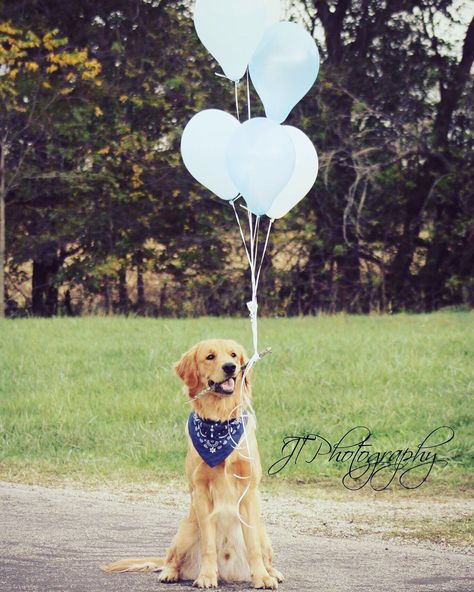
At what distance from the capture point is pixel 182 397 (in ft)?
37.9

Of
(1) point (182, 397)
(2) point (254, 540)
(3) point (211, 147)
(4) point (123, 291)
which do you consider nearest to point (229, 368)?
(2) point (254, 540)

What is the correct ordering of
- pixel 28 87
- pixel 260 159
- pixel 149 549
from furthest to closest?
1. pixel 28 87
2. pixel 149 549
3. pixel 260 159

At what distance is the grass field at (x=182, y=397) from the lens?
985 cm

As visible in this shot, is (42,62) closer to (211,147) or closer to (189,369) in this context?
(211,147)

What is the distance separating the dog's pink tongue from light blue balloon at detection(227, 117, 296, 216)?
1.56 meters

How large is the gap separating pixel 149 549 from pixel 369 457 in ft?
12.4

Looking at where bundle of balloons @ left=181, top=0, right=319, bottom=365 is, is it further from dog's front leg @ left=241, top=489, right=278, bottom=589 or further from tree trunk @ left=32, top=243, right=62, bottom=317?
tree trunk @ left=32, top=243, right=62, bottom=317

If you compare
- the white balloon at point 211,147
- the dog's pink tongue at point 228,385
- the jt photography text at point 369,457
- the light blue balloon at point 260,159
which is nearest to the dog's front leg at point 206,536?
the dog's pink tongue at point 228,385

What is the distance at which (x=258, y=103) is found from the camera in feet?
72.7

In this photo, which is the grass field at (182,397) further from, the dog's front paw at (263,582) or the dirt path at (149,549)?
the dog's front paw at (263,582)

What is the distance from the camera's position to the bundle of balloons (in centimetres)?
643

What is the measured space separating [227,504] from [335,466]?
15.4 feet

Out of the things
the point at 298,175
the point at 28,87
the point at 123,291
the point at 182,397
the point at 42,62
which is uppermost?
the point at 42,62

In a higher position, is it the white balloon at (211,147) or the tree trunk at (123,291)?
the white balloon at (211,147)
